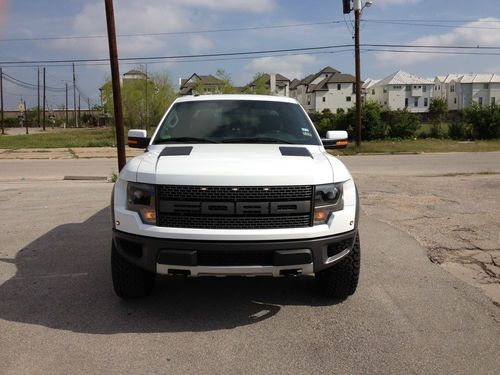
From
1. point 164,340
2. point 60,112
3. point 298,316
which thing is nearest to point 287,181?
point 298,316

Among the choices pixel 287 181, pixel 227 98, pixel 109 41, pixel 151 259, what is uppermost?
pixel 109 41

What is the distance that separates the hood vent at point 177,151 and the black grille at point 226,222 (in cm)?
66

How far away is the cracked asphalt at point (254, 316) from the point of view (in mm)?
3270

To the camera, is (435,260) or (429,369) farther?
(435,260)

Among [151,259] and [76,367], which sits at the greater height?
[151,259]

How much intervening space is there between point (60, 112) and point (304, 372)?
489 feet

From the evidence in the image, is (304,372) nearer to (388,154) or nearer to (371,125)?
(388,154)

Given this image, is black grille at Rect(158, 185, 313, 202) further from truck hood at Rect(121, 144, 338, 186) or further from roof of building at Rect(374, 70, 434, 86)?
roof of building at Rect(374, 70, 434, 86)

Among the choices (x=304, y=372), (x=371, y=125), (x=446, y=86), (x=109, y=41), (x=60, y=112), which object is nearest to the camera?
(x=304, y=372)

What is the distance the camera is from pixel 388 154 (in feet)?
80.3

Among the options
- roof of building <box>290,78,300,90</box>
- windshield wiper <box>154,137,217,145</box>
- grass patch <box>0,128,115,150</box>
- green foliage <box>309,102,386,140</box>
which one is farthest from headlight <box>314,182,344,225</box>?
roof of building <box>290,78,300,90</box>

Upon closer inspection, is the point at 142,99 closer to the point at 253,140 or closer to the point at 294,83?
the point at 253,140

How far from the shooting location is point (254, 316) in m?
4.03

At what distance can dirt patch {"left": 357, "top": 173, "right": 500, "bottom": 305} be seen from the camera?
5.30 meters
